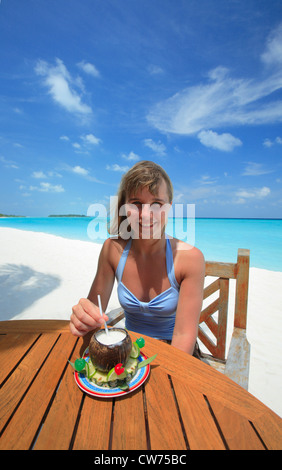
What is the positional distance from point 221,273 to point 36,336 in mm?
1585

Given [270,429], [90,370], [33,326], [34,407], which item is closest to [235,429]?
[270,429]

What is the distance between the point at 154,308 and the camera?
147 centimetres

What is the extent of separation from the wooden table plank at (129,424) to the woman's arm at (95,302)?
Answer: 0.29 meters

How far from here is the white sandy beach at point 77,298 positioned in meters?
2.58

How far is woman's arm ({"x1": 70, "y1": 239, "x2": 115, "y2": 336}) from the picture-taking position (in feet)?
3.08

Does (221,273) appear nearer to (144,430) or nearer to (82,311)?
(82,311)

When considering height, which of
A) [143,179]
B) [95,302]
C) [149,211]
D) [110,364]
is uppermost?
[143,179]

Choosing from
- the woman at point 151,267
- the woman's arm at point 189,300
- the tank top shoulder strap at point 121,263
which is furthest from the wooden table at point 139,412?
the tank top shoulder strap at point 121,263

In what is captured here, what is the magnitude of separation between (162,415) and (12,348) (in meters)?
0.76

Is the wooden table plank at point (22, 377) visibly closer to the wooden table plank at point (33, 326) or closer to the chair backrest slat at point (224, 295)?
the wooden table plank at point (33, 326)

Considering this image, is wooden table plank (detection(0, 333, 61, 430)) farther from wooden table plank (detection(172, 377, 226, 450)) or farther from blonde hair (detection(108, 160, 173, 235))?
blonde hair (detection(108, 160, 173, 235))

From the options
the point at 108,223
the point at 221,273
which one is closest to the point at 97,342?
the point at 108,223

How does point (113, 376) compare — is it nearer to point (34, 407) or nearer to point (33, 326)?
point (34, 407)

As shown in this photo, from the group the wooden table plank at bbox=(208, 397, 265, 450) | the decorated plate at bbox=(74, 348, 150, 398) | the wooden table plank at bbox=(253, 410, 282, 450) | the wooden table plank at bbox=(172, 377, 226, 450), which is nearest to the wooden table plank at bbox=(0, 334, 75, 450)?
the decorated plate at bbox=(74, 348, 150, 398)
